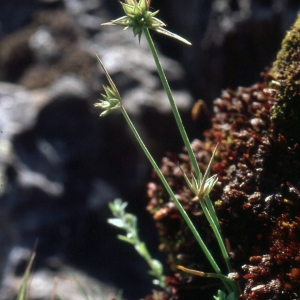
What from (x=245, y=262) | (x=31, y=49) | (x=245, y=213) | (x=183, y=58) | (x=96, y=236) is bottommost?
(x=245, y=262)

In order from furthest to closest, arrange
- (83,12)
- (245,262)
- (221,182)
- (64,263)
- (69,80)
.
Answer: (83,12)
(69,80)
(64,263)
(221,182)
(245,262)

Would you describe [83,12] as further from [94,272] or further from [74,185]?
[94,272]

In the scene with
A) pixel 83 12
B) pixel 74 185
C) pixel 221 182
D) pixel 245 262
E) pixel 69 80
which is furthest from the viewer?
pixel 83 12

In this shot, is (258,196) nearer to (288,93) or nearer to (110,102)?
(288,93)

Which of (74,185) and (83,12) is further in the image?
(83,12)

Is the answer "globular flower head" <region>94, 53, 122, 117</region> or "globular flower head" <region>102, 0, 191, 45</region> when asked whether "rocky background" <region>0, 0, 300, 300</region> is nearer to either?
"globular flower head" <region>94, 53, 122, 117</region>

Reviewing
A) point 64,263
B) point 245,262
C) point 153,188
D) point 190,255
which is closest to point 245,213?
point 245,262
